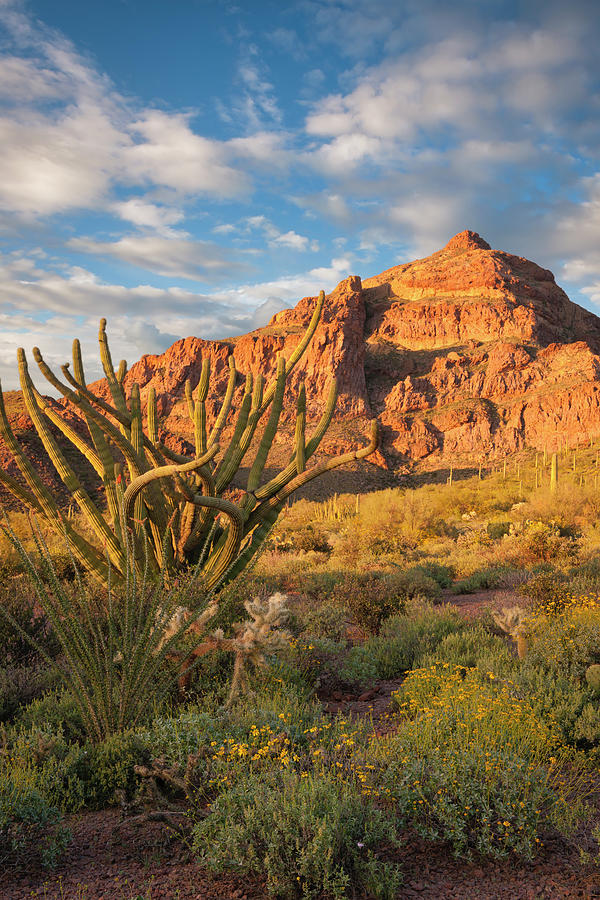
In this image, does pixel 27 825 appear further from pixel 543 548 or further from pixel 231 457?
pixel 543 548

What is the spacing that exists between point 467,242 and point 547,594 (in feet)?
404

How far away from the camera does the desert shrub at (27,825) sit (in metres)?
3.12

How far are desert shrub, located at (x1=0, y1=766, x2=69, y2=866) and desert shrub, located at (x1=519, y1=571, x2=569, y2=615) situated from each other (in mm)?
6706

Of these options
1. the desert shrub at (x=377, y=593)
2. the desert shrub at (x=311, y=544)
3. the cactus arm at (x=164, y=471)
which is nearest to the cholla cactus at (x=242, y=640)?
the cactus arm at (x=164, y=471)

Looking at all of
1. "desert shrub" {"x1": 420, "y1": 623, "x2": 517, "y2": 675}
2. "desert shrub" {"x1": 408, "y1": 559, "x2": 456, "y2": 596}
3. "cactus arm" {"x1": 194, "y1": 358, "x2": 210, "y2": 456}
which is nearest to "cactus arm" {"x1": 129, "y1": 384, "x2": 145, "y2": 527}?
"cactus arm" {"x1": 194, "y1": 358, "x2": 210, "y2": 456}

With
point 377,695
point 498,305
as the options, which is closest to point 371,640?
point 377,695

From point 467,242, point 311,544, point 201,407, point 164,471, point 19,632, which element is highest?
point 467,242

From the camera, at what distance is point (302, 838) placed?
9.99 feet

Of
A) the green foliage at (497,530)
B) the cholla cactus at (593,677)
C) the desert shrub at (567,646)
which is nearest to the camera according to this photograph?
the cholla cactus at (593,677)

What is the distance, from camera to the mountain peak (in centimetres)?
11662

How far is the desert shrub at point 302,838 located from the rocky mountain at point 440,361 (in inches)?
2513

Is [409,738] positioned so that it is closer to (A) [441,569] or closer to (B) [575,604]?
(B) [575,604]

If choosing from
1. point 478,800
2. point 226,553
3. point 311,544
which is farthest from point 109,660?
point 311,544

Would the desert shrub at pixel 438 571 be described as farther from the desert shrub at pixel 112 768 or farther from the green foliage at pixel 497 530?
the desert shrub at pixel 112 768
